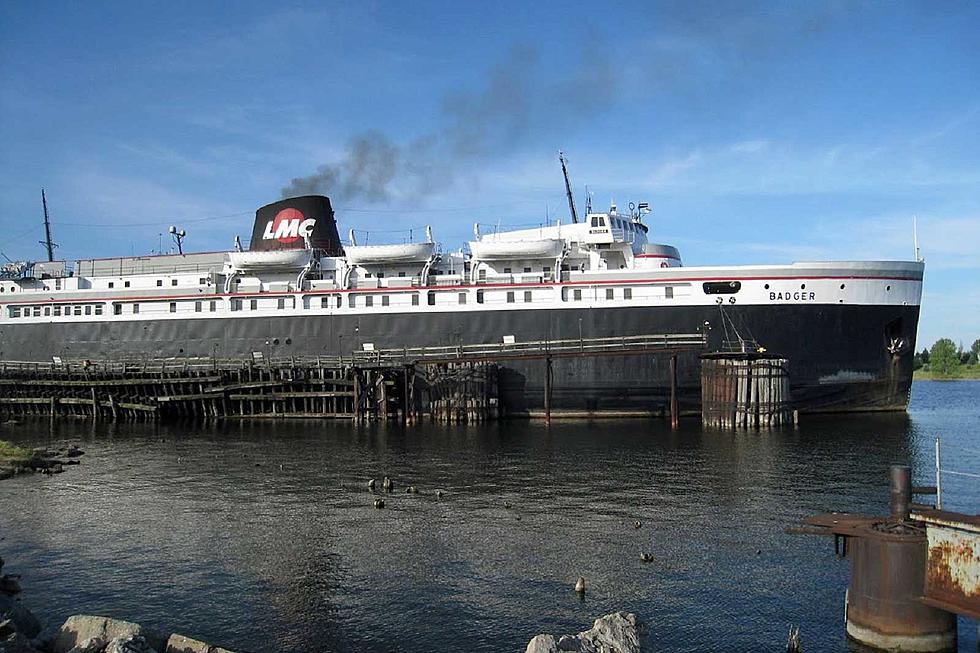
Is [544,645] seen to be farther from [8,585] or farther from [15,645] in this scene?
[8,585]

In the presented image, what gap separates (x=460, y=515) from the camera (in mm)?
19906

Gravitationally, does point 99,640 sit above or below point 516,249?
below

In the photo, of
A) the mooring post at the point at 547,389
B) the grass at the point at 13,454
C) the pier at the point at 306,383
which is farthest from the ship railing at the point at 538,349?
the grass at the point at 13,454

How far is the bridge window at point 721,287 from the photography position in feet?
126

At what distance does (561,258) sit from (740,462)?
58.1ft

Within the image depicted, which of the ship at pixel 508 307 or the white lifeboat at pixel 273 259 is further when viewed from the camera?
the white lifeboat at pixel 273 259

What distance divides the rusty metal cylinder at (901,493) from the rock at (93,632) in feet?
34.2

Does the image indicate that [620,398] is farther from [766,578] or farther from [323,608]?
[323,608]

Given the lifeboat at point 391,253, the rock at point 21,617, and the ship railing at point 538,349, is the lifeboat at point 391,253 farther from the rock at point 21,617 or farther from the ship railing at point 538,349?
the rock at point 21,617

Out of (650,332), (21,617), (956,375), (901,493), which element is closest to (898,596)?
(901,493)

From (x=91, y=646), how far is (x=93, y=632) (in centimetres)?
44

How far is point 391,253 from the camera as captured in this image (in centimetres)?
4359

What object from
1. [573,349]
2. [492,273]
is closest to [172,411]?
[492,273]

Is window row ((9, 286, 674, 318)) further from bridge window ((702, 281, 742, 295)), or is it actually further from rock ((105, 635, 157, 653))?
rock ((105, 635, 157, 653))
